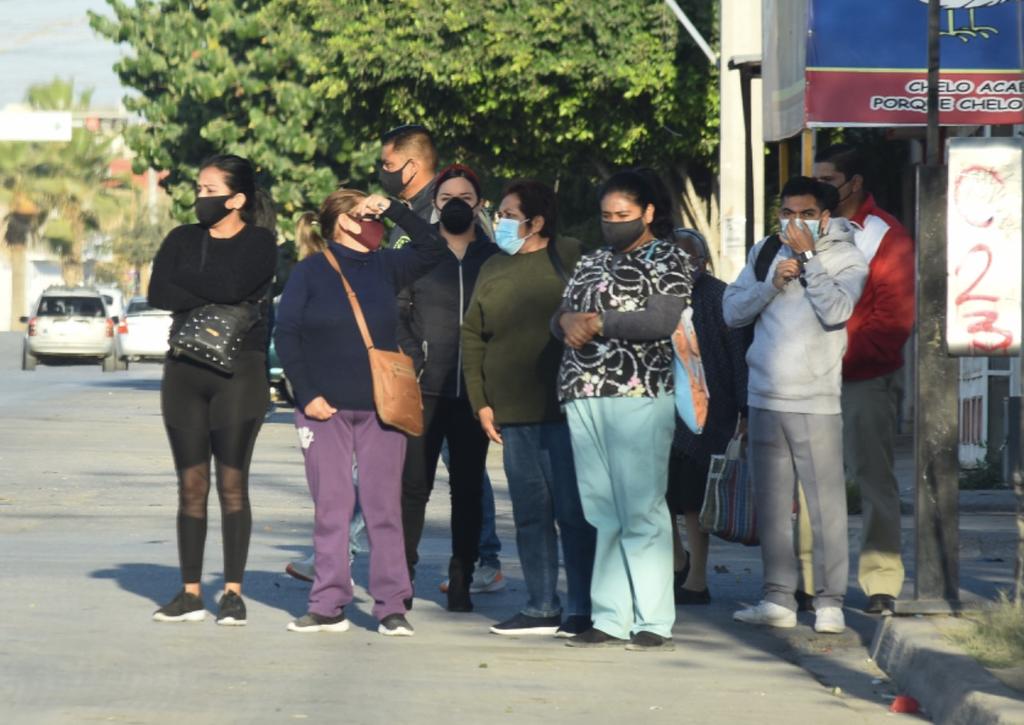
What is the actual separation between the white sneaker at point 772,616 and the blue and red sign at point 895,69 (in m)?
5.86

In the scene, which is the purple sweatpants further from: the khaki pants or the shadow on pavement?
the khaki pants

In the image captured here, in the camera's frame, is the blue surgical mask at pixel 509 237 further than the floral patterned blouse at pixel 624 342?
Yes

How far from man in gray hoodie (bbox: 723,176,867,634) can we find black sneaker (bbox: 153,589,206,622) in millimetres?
2306

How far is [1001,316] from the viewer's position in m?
8.51

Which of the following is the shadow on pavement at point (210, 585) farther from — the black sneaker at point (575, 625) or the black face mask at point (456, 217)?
the black face mask at point (456, 217)

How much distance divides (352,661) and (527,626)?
1.01m

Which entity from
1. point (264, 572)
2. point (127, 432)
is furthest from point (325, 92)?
point (264, 572)

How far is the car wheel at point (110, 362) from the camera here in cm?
4317

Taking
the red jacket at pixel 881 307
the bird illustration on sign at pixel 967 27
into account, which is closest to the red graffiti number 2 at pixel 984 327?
the red jacket at pixel 881 307

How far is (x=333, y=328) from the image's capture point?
8.76 m

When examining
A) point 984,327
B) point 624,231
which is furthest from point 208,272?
point 984,327

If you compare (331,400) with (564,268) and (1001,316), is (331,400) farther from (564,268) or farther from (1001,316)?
(1001,316)

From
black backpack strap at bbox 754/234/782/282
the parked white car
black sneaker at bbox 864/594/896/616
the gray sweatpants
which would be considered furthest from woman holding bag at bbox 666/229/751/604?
the parked white car

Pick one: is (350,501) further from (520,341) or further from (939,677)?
(939,677)
